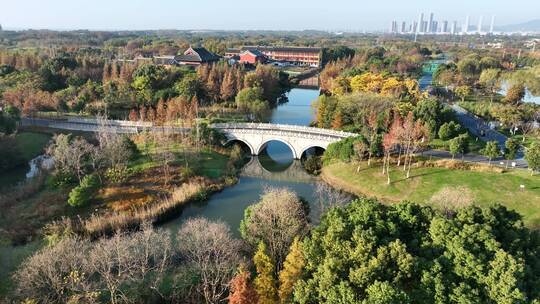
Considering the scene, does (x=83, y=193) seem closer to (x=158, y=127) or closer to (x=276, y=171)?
(x=158, y=127)

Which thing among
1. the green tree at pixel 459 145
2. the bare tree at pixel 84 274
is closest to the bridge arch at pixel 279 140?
the green tree at pixel 459 145

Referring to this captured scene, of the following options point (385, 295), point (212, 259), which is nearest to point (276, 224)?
point (212, 259)

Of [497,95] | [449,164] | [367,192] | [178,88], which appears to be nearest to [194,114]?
[178,88]

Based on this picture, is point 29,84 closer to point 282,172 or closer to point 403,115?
point 282,172

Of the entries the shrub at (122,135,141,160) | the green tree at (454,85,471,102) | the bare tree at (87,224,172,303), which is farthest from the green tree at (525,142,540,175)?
the green tree at (454,85,471,102)

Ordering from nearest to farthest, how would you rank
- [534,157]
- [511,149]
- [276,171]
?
1. [534,157]
2. [511,149]
3. [276,171]

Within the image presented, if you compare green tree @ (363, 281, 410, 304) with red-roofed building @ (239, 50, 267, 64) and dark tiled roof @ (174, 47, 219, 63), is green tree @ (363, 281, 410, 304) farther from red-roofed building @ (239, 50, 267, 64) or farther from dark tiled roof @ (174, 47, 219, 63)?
red-roofed building @ (239, 50, 267, 64)
